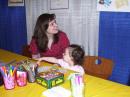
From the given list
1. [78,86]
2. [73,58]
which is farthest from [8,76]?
[73,58]

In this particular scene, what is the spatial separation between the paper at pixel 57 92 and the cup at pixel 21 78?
0.69 ft

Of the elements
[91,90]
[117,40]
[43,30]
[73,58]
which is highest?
[43,30]

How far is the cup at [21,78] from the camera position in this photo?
147cm

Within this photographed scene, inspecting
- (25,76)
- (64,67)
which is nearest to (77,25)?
(64,67)

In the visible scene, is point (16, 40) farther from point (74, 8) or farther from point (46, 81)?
point (46, 81)

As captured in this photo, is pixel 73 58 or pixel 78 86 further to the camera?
pixel 73 58

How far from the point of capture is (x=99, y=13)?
253 cm

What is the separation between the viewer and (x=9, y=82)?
4.72 ft

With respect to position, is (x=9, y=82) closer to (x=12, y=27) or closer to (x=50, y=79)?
(x=50, y=79)

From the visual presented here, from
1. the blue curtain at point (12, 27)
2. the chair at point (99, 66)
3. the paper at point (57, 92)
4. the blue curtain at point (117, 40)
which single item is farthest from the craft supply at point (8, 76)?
the blue curtain at point (12, 27)

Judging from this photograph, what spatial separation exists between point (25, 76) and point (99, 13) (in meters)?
1.40

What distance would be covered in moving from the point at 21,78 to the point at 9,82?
0.09 metres

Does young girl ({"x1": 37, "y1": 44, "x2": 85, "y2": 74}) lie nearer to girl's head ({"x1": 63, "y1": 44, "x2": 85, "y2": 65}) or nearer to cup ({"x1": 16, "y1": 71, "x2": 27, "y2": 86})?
girl's head ({"x1": 63, "y1": 44, "x2": 85, "y2": 65})

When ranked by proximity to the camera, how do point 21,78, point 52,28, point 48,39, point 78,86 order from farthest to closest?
point 48,39 < point 52,28 < point 21,78 < point 78,86
